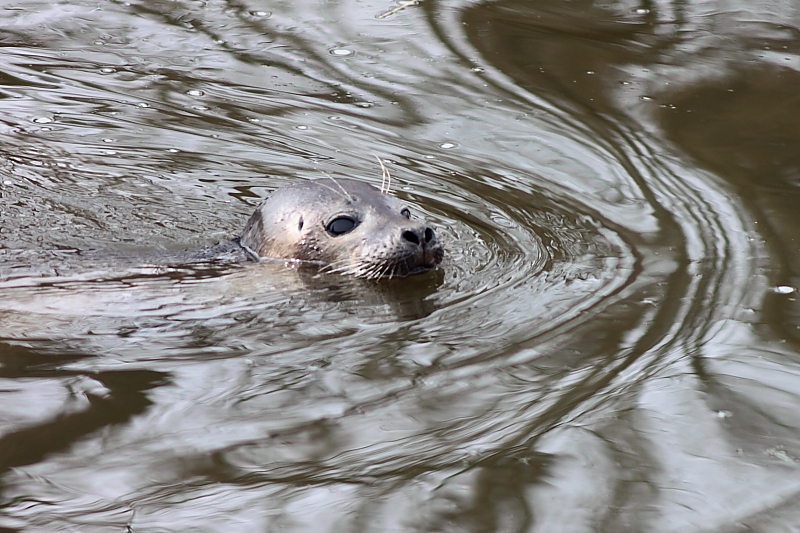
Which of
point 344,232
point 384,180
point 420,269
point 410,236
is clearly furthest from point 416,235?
point 384,180

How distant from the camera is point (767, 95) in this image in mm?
6789

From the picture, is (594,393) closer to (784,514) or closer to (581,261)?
(784,514)

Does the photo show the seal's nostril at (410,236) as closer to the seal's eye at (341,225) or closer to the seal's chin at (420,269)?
the seal's chin at (420,269)

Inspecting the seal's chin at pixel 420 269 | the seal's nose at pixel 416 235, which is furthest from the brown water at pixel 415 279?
the seal's nose at pixel 416 235

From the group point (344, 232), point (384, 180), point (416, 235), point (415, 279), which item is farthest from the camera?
point (384, 180)

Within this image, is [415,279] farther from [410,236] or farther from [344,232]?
[344,232]

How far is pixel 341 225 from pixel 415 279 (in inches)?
18.7

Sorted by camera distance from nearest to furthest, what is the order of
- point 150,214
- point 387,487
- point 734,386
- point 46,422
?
1. point 387,487
2. point 46,422
3. point 734,386
4. point 150,214

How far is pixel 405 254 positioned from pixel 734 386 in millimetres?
1726

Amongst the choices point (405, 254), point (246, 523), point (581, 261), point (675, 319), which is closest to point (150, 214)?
point (405, 254)

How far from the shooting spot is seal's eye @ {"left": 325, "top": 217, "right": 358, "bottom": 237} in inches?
190

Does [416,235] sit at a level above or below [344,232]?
above

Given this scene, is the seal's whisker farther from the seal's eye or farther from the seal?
→ the seal's eye

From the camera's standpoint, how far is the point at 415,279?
4648 mm
